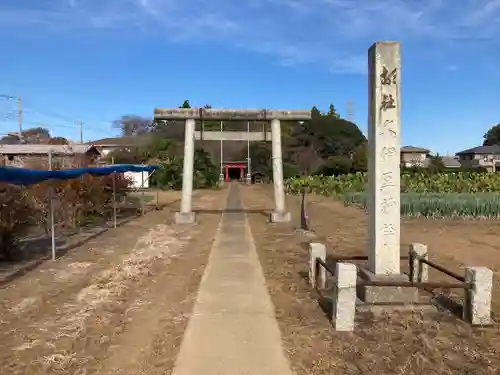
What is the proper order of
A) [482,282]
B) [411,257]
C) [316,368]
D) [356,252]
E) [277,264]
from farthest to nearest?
[356,252], [277,264], [411,257], [482,282], [316,368]

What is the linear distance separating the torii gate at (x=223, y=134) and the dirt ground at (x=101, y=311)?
534 cm

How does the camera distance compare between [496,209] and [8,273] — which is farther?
[496,209]

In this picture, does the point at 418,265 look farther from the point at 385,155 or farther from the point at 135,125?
the point at 135,125

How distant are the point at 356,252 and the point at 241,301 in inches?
205

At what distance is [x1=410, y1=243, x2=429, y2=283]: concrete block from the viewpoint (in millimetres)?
7262

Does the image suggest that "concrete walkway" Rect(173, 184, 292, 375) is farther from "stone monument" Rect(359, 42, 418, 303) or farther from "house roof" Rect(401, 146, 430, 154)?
"house roof" Rect(401, 146, 430, 154)

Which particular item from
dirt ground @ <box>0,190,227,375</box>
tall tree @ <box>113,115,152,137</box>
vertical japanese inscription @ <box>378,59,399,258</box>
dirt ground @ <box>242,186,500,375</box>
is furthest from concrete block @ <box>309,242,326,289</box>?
tall tree @ <box>113,115,152,137</box>

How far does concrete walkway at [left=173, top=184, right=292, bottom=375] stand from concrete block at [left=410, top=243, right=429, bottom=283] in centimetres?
234

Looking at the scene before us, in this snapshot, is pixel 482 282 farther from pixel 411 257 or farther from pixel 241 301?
pixel 241 301

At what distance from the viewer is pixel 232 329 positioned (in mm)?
5191

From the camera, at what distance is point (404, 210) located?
61.1 feet

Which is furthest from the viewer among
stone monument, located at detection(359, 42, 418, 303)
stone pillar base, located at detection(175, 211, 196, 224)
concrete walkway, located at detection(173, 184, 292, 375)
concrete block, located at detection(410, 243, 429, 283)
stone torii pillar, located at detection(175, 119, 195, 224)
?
stone pillar base, located at detection(175, 211, 196, 224)

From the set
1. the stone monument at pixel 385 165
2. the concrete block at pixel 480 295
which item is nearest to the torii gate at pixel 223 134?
the stone monument at pixel 385 165

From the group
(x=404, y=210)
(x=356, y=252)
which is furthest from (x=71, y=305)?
(x=404, y=210)
